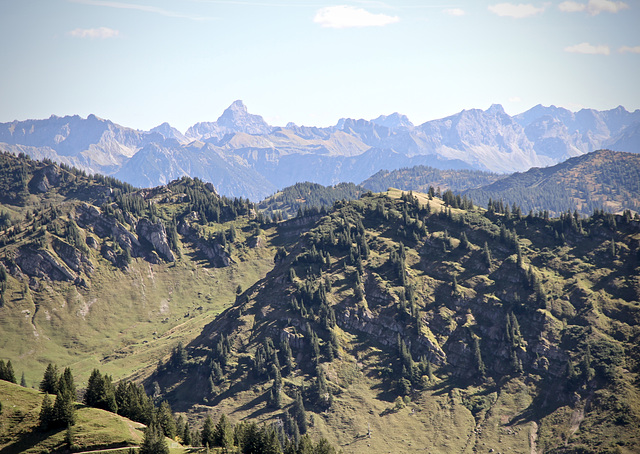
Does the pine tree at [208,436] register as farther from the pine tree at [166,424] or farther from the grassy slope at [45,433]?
the grassy slope at [45,433]

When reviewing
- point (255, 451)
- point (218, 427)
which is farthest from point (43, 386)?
point (255, 451)

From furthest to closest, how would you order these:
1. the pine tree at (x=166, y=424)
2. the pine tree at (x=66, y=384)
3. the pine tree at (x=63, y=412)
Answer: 1. the pine tree at (x=166, y=424)
2. the pine tree at (x=66, y=384)
3. the pine tree at (x=63, y=412)

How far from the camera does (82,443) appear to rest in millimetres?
A: 112375

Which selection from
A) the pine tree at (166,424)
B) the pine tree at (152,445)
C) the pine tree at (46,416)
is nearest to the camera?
the pine tree at (152,445)

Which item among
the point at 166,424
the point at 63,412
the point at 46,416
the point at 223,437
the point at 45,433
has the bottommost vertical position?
the point at 223,437

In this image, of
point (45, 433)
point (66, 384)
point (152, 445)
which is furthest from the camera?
point (66, 384)

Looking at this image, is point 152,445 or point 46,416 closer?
point 152,445

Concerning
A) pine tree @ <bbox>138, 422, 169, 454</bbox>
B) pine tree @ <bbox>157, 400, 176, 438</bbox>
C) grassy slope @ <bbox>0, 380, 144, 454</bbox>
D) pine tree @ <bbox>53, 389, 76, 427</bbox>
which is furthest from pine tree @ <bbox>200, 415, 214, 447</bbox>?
pine tree @ <bbox>53, 389, 76, 427</bbox>

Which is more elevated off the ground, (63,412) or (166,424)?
(63,412)

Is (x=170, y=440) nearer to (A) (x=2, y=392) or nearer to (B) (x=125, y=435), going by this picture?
(B) (x=125, y=435)

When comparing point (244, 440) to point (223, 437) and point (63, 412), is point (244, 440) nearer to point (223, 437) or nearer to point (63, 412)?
point (223, 437)

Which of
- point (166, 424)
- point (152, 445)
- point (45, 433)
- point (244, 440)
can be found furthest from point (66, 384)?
point (244, 440)

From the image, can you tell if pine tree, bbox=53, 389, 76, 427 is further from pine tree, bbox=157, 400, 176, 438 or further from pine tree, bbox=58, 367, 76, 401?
pine tree, bbox=157, 400, 176, 438

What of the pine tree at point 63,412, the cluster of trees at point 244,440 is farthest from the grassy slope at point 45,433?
the cluster of trees at point 244,440
